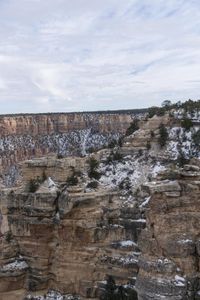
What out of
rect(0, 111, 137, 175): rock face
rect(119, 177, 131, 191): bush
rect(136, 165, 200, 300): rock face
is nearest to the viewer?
rect(136, 165, 200, 300): rock face

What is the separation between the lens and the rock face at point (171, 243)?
821 inches

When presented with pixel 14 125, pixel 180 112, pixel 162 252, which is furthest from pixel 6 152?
pixel 162 252

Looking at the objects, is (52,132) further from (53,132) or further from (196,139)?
(196,139)

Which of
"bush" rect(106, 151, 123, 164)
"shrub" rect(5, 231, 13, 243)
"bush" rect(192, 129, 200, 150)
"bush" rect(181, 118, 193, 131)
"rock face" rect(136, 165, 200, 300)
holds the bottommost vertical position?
"shrub" rect(5, 231, 13, 243)

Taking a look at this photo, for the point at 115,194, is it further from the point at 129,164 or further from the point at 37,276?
the point at 37,276

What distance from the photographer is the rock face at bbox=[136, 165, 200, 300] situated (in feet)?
68.4

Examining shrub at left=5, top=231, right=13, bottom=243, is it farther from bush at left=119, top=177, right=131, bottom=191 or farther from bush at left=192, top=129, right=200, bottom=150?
bush at left=192, top=129, right=200, bottom=150

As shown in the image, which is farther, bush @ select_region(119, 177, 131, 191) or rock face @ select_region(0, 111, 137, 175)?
rock face @ select_region(0, 111, 137, 175)

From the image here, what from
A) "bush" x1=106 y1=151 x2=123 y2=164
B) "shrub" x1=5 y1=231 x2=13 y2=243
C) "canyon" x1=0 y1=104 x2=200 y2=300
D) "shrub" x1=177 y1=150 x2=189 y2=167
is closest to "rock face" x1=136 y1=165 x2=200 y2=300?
"canyon" x1=0 y1=104 x2=200 y2=300

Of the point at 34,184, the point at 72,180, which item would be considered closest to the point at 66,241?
the point at 72,180

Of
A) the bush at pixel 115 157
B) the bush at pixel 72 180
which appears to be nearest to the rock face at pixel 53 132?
the bush at pixel 115 157

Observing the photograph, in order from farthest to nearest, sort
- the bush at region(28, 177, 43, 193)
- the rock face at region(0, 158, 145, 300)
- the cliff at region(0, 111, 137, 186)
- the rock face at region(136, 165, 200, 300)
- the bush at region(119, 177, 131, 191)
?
the cliff at region(0, 111, 137, 186) < the bush at region(28, 177, 43, 193) < the bush at region(119, 177, 131, 191) < the rock face at region(0, 158, 145, 300) < the rock face at region(136, 165, 200, 300)

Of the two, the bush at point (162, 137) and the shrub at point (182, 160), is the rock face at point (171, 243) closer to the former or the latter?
the shrub at point (182, 160)

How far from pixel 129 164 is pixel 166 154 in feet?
6.76
